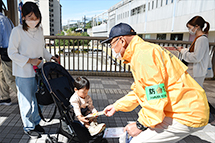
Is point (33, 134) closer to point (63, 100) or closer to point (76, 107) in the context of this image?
point (63, 100)

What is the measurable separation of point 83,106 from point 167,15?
2682 cm

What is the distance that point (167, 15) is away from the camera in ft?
84.6

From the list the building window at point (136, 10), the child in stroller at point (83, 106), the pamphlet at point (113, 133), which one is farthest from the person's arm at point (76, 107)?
the building window at point (136, 10)

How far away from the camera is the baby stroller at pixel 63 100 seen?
2285mm

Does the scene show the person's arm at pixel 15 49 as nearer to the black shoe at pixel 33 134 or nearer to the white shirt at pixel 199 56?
the black shoe at pixel 33 134

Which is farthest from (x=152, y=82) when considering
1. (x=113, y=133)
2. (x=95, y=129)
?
(x=95, y=129)

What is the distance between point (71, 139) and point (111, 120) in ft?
4.31

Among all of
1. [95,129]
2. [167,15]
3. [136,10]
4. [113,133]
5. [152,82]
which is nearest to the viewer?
[152,82]

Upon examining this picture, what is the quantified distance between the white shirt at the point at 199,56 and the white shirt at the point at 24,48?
8.61 ft

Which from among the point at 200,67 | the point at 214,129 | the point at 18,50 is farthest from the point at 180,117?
the point at 214,129

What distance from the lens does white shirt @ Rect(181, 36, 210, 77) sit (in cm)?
297

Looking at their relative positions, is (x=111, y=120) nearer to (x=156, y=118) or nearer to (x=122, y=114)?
(x=122, y=114)

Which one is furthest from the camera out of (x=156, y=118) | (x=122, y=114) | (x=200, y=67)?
(x=122, y=114)

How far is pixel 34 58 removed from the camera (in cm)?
261
